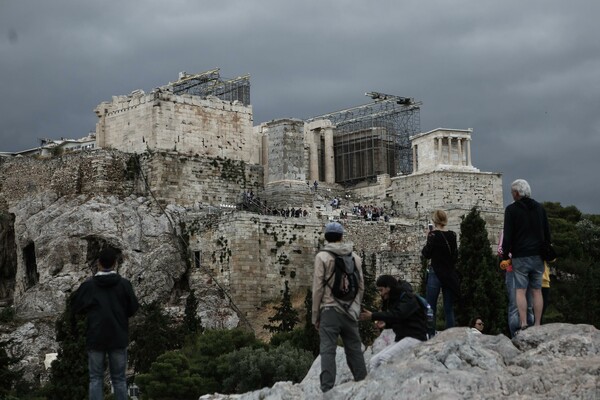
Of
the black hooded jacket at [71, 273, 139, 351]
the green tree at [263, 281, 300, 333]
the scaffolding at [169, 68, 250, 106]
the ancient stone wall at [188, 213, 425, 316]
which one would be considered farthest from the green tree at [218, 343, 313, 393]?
the scaffolding at [169, 68, 250, 106]

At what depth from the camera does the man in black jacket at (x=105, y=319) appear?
55.1 ft

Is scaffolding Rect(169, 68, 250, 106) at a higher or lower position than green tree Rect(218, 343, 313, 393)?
higher

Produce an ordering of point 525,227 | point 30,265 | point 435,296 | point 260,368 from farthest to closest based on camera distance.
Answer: point 30,265
point 260,368
point 435,296
point 525,227

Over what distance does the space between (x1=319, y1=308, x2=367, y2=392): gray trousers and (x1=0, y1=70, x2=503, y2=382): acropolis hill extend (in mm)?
33747

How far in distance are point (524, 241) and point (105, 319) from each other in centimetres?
650

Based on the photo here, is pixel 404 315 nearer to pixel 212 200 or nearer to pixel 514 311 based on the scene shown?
pixel 514 311

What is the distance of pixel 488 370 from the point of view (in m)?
16.1

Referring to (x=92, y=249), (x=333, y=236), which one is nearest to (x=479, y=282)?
(x=92, y=249)

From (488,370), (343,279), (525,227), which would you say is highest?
(525,227)

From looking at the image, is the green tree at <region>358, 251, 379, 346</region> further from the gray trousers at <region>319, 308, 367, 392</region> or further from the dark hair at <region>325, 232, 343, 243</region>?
the dark hair at <region>325, 232, 343, 243</region>

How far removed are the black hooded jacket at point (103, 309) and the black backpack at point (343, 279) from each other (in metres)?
2.93

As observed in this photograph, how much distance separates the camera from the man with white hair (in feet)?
61.1

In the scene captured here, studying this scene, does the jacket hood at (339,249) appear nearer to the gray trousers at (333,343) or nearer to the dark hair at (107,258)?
the gray trousers at (333,343)

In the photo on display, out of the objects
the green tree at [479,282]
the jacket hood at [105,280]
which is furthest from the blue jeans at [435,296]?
the green tree at [479,282]
